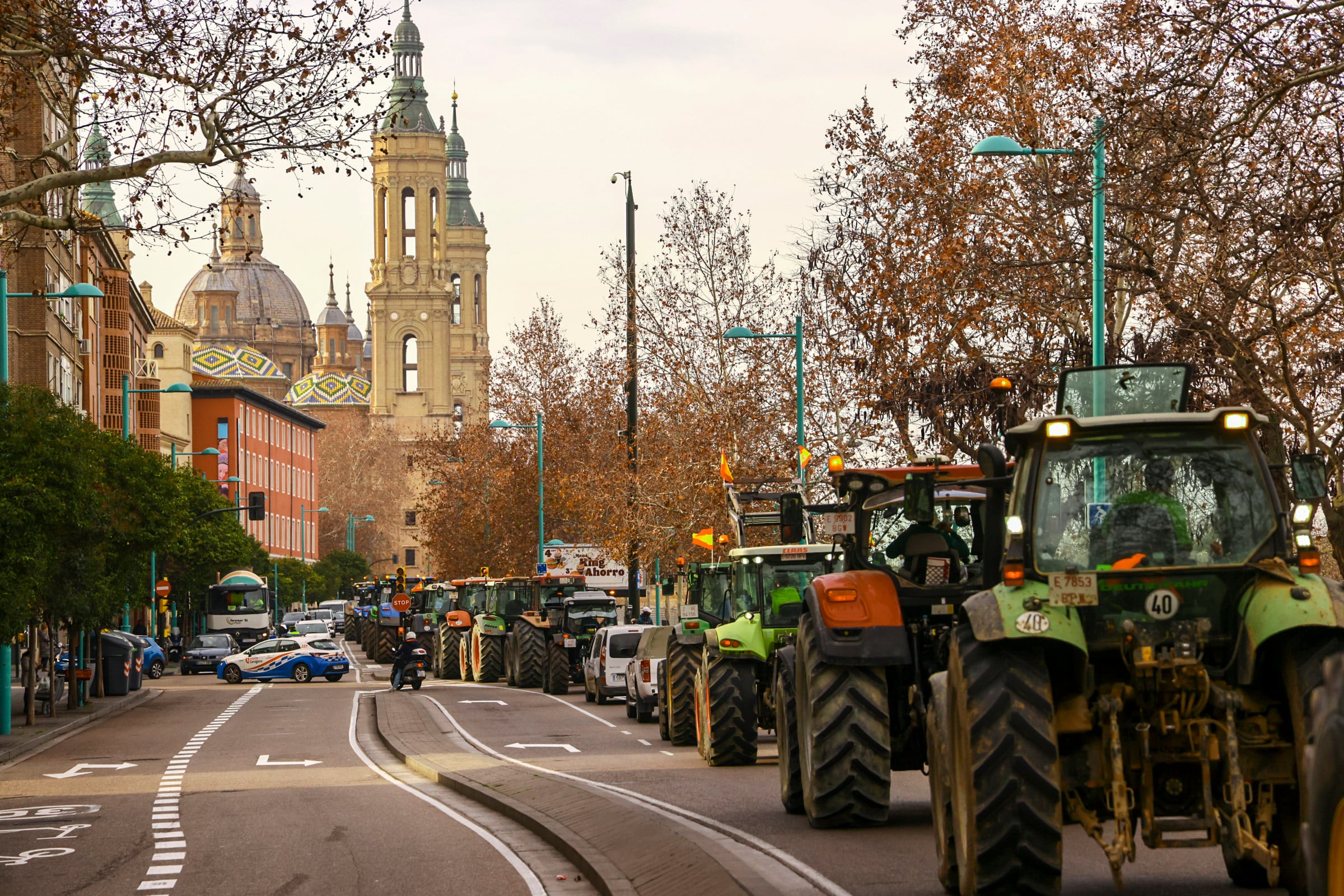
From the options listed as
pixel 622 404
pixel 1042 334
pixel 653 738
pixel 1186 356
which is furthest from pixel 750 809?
pixel 622 404

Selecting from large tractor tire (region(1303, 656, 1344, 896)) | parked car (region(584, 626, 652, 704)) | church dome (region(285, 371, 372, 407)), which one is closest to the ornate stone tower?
church dome (region(285, 371, 372, 407))

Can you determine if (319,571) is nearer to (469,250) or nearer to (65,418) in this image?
(469,250)

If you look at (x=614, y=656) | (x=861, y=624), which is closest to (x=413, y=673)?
(x=614, y=656)

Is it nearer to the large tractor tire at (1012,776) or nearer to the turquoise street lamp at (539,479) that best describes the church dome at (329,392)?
the turquoise street lamp at (539,479)

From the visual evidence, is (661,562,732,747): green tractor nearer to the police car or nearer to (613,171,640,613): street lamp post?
(613,171,640,613): street lamp post

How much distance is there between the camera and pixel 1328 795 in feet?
17.8

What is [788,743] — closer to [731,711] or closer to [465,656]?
[731,711]

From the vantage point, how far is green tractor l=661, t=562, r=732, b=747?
911 inches

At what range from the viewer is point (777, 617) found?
19.6 meters

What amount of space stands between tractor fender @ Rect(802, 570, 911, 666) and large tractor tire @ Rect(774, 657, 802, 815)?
60.2 inches

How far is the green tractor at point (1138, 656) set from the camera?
26.3 ft

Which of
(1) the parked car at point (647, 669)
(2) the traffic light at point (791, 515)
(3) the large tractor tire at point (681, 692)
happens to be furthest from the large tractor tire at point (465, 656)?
(2) the traffic light at point (791, 515)

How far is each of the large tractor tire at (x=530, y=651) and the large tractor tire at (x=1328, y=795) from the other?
37917 mm

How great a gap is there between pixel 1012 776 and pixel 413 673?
118 ft
